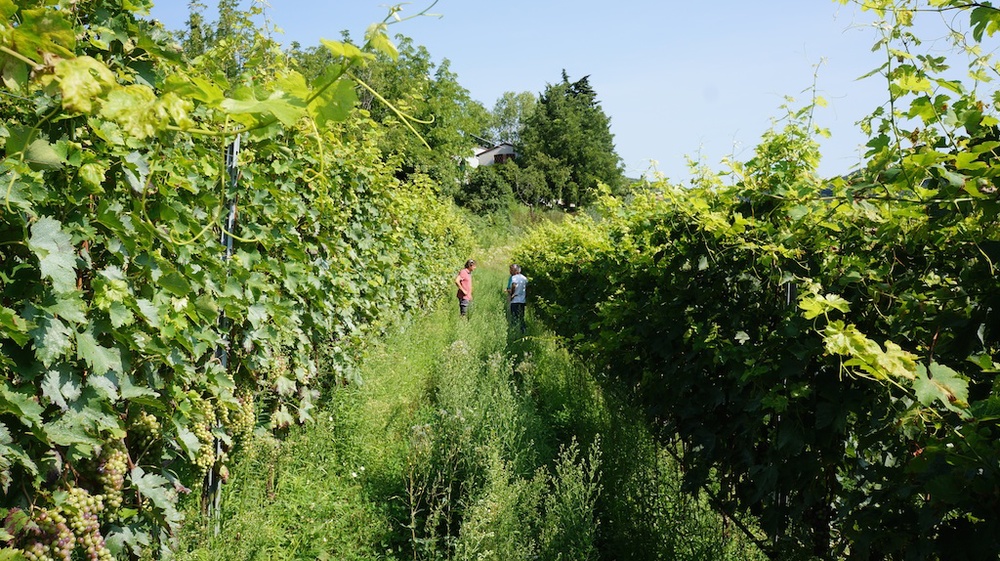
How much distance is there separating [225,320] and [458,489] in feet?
7.01

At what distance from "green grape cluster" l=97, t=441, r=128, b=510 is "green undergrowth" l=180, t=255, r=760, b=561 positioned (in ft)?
2.32

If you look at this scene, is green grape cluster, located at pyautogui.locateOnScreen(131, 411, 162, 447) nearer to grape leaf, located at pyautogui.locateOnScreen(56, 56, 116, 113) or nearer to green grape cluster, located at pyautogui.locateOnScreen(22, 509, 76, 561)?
green grape cluster, located at pyautogui.locateOnScreen(22, 509, 76, 561)

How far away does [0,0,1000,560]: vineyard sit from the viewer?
1669 mm

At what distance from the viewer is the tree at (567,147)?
54469 mm

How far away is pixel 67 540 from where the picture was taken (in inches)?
79.0

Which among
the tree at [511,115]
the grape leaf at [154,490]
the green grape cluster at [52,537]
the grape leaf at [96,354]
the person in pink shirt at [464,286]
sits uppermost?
the tree at [511,115]

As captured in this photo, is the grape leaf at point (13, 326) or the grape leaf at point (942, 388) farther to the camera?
the grape leaf at point (942, 388)

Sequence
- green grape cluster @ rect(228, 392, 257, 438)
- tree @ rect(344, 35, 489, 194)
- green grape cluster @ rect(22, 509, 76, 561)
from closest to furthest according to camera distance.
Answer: green grape cluster @ rect(22, 509, 76, 561), green grape cluster @ rect(228, 392, 257, 438), tree @ rect(344, 35, 489, 194)

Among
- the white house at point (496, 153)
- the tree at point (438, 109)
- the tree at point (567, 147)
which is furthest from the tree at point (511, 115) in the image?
the tree at point (438, 109)

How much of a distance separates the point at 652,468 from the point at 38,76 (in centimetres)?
448

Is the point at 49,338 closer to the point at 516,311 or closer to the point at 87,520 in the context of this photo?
the point at 87,520

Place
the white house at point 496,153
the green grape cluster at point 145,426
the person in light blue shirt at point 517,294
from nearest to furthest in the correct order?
the green grape cluster at point 145,426 → the person in light blue shirt at point 517,294 → the white house at point 496,153

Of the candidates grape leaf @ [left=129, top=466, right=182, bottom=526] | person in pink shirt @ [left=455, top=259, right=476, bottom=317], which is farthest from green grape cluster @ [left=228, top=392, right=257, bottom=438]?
person in pink shirt @ [left=455, top=259, right=476, bottom=317]

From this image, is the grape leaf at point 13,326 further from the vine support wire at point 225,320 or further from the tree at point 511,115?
the tree at point 511,115
